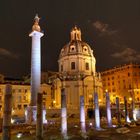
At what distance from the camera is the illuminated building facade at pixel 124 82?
8771 centimetres

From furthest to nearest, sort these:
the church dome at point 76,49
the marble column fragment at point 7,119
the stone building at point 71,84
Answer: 1. the church dome at point 76,49
2. the stone building at point 71,84
3. the marble column fragment at point 7,119

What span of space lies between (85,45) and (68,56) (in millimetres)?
6585

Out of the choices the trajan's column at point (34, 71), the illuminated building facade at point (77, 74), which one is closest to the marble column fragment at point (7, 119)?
the trajan's column at point (34, 71)

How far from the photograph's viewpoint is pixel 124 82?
300ft

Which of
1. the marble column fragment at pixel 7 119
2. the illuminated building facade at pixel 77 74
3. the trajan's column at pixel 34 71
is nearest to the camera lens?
the marble column fragment at pixel 7 119

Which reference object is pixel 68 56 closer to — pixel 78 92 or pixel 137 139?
pixel 78 92

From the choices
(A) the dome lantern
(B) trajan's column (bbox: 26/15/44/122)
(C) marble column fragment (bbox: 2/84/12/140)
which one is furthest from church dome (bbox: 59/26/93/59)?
(C) marble column fragment (bbox: 2/84/12/140)

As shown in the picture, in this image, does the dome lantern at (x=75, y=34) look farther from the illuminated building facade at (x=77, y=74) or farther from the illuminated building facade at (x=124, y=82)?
the illuminated building facade at (x=124, y=82)

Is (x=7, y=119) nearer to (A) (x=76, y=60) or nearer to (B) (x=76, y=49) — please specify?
(A) (x=76, y=60)

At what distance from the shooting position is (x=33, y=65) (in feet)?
135

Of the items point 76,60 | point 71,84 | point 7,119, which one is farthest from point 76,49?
point 7,119

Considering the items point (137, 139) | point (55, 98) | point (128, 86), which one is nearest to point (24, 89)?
point (55, 98)

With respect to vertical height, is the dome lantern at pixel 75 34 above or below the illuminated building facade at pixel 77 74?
above

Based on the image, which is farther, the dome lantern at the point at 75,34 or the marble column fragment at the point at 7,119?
the dome lantern at the point at 75,34
